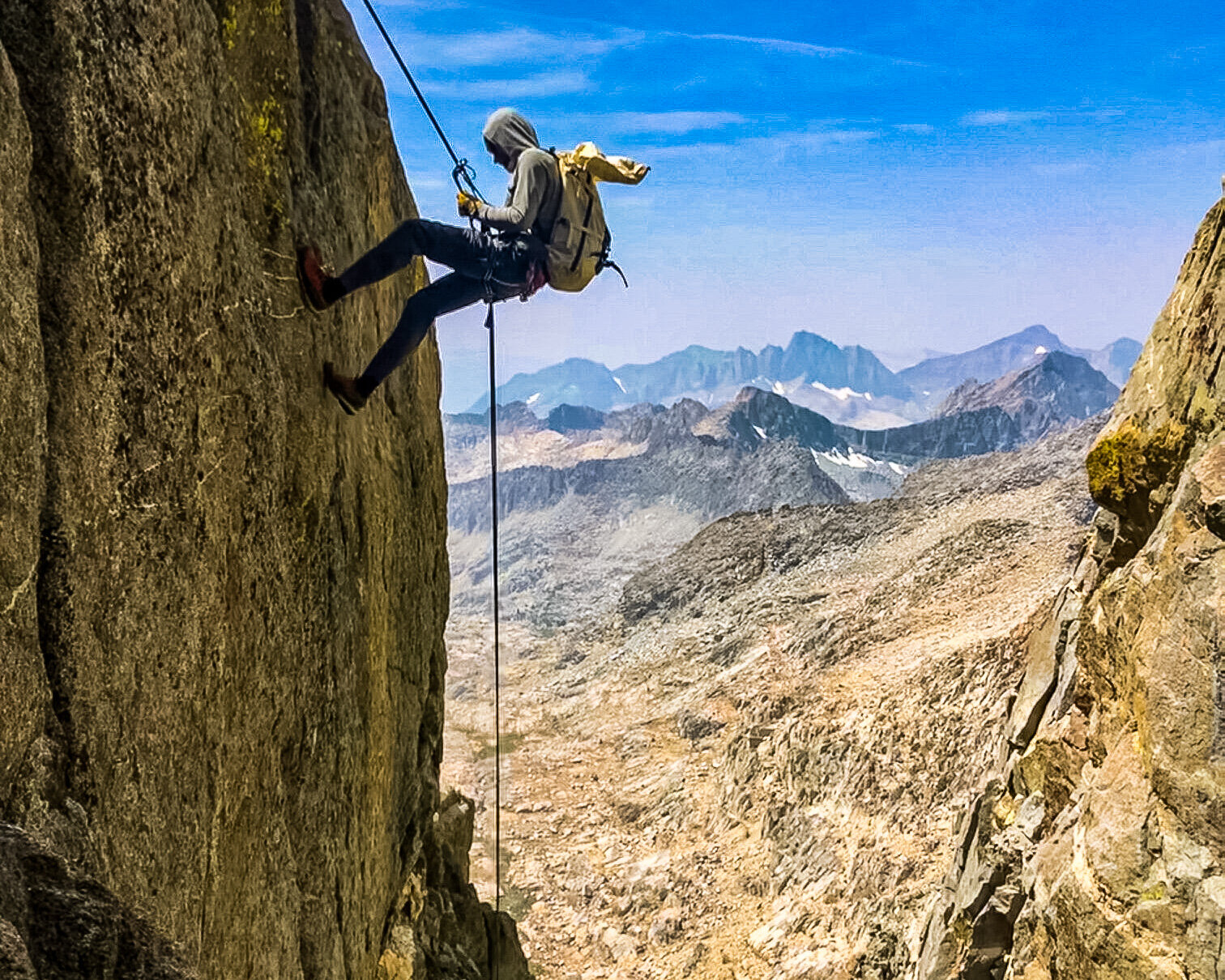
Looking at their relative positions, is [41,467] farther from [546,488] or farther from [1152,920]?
[546,488]

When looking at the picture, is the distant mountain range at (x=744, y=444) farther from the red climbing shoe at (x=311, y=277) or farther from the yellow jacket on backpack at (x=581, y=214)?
the red climbing shoe at (x=311, y=277)

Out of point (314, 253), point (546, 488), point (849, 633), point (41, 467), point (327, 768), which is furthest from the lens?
point (546, 488)

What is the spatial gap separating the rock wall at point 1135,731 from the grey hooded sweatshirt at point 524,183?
629cm

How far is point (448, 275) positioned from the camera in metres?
7.73

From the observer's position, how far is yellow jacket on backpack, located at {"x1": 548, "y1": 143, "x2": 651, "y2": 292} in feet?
26.6

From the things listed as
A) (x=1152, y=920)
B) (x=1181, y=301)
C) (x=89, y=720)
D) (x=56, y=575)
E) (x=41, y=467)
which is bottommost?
(x=1152, y=920)

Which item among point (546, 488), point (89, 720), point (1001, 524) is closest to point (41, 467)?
point (89, 720)

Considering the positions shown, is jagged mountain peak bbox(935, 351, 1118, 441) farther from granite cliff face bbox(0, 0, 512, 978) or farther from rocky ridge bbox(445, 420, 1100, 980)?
granite cliff face bbox(0, 0, 512, 978)

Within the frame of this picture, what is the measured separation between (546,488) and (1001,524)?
7531cm

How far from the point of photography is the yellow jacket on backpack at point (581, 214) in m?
8.12

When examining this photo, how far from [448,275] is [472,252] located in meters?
0.28

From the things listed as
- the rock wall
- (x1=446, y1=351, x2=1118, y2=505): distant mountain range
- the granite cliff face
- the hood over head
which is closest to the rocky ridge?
the rock wall

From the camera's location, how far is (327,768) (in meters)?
7.64

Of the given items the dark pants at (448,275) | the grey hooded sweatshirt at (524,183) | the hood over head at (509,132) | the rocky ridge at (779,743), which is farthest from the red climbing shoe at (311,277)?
the rocky ridge at (779,743)
